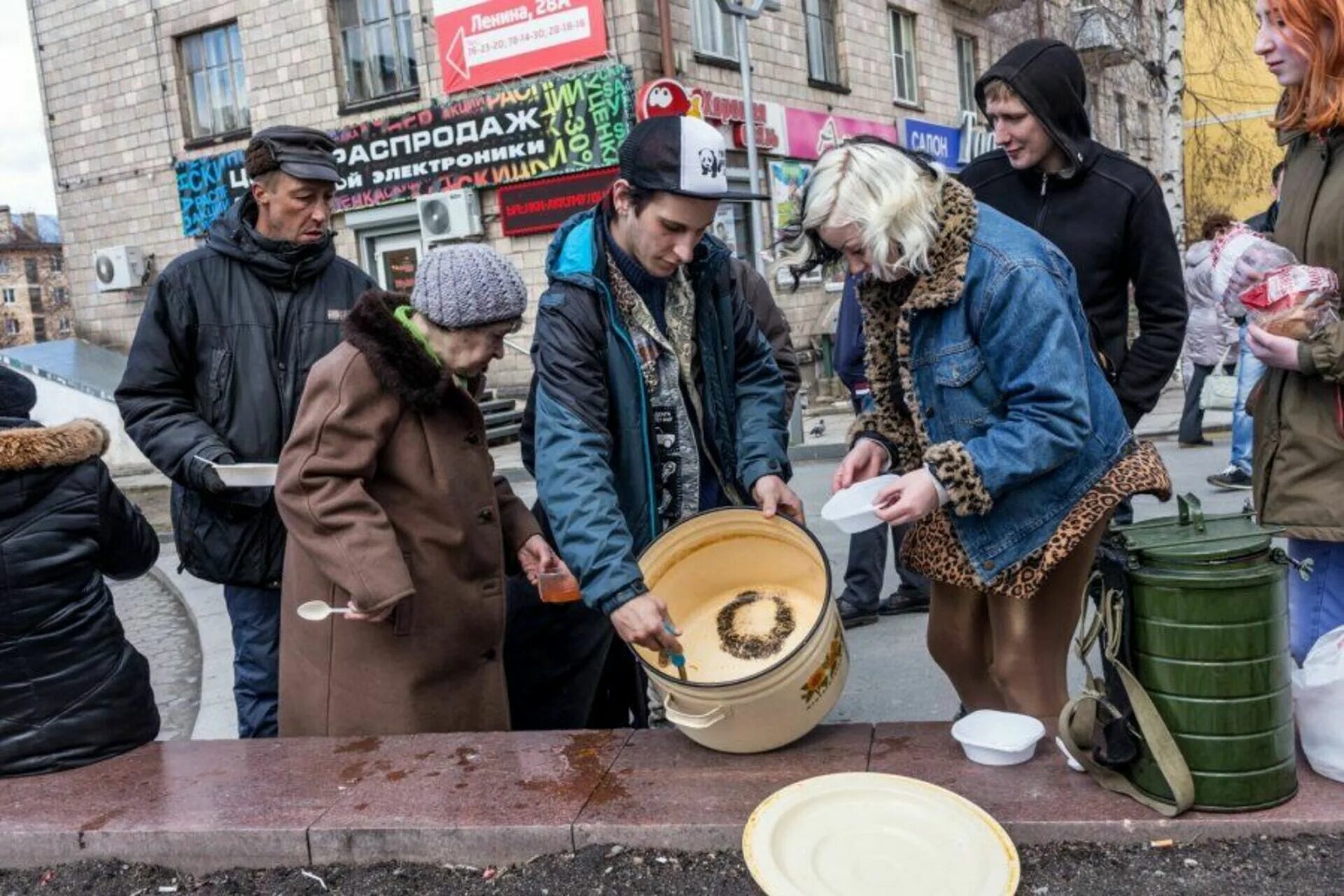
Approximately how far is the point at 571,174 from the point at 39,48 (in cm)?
940

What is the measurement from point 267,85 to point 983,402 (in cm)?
1474

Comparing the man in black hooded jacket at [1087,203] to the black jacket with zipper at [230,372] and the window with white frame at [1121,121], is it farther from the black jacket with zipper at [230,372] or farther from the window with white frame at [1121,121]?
the window with white frame at [1121,121]

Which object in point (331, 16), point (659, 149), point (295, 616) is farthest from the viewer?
point (331, 16)

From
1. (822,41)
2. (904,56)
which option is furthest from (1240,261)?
(904,56)

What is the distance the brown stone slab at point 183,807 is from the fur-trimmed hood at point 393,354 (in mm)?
914

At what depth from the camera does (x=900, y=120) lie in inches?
694

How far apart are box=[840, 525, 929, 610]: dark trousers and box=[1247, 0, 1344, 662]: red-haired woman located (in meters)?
2.37

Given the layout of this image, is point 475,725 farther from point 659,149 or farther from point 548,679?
point 659,149

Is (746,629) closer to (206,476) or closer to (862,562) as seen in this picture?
(206,476)

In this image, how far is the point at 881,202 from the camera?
2262 mm

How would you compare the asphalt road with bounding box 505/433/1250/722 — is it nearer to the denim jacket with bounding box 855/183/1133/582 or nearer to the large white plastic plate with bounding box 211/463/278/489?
the denim jacket with bounding box 855/183/1133/582

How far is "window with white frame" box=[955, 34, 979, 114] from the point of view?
19448 millimetres

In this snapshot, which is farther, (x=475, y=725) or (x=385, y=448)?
(x=475, y=725)

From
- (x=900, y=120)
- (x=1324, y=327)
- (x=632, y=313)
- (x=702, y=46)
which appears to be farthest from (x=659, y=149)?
(x=900, y=120)
